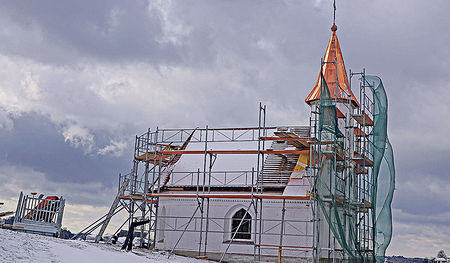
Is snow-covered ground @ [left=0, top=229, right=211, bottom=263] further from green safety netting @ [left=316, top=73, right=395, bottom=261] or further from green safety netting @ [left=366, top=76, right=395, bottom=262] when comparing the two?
green safety netting @ [left=366, top=76, right=395, bottom=262]

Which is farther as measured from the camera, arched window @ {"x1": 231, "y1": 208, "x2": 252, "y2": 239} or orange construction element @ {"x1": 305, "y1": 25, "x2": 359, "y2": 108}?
orange construction element @ {"x1": 305, "y1": 25, "x2": 359, "y2": 108}

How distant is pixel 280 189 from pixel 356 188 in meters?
4.82

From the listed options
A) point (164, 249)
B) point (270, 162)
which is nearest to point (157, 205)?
point (164, 249)

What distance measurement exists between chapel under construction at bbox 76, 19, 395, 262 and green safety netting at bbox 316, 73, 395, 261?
0.05 meters

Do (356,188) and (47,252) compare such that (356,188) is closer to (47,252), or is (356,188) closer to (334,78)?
(334,78)

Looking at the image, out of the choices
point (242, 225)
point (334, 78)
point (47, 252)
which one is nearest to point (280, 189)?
point (242, 225)

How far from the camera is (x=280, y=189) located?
29406mm

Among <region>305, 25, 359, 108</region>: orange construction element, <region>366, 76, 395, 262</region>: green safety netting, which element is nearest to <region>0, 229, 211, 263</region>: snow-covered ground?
<region>366, 76, 395, 262</region>: green safety netting

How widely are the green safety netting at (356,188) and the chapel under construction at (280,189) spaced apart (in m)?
0.05

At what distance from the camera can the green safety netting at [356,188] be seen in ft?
85.7

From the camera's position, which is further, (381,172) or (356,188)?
(356,188)

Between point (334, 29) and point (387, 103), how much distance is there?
7814 mm

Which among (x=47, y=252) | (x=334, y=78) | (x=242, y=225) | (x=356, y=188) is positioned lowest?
(x=47, y=252)

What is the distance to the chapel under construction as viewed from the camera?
27453 millimetres
